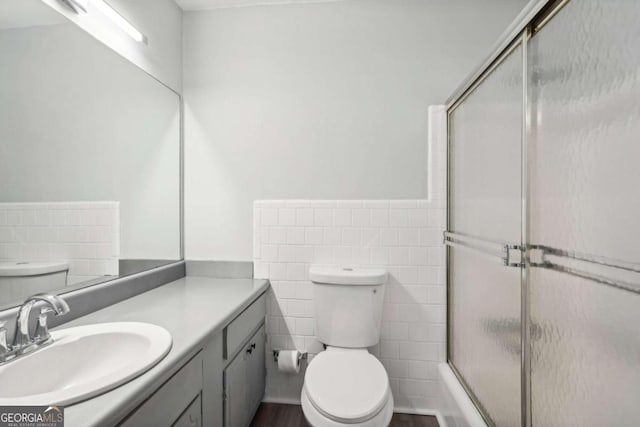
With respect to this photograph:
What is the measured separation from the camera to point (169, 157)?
186 centimetres

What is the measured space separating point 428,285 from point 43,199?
183 centimetres

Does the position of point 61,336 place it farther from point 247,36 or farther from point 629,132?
point 247,36

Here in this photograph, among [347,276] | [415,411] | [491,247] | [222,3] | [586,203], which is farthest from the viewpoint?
[222,3]

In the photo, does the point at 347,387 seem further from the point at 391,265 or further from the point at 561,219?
the point at 561,219

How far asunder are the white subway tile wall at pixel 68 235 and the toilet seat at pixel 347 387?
106 cm

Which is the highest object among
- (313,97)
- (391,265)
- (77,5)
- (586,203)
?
(77,5)

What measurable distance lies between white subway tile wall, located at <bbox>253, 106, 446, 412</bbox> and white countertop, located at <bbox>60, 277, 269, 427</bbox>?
26 cm

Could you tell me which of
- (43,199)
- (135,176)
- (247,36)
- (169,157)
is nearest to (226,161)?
(169,157)

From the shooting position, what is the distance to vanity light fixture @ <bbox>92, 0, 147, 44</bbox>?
1345mm

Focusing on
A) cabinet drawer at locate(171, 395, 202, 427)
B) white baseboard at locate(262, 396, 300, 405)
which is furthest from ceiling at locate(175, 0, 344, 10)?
white baseboard at locate(262, 396, 300, 405)

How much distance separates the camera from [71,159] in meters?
1.25

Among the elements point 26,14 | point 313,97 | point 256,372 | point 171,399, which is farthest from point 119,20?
point 256,372

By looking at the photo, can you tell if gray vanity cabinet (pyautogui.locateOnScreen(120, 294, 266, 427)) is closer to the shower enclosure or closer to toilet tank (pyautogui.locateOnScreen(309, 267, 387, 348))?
toilet tank (pyautogui.locateOnScreen(309, 267, 387, 348))

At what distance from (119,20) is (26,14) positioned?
43 centimetres
